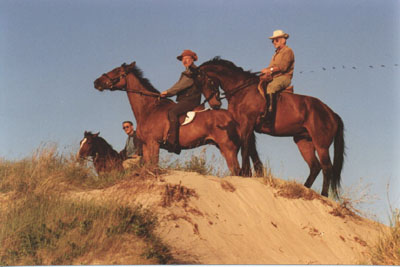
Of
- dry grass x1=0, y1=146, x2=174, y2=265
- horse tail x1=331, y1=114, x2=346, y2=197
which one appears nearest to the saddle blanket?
horse tail x1=331, y1=114, x2=346, y2=197

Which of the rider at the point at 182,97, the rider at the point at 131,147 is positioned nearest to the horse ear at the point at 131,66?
the rider at the point at 182,97

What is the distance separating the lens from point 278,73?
49.1ft

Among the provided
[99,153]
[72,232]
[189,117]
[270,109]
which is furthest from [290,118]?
[72,232]

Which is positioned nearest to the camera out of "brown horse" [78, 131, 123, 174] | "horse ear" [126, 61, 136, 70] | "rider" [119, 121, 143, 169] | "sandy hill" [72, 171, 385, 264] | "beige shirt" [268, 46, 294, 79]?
"sandy hill" [72, 171, 385, 264]

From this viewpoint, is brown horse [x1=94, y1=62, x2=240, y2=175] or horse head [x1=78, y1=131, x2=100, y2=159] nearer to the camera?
brown horse [x1=94, y1=62, x2=240, y2=175]

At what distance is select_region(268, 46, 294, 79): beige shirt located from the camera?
1486 cm

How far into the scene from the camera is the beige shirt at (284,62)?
1486 centimetres

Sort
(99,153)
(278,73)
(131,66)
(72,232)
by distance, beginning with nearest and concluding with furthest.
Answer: (72,232), (278,73), (99,153), (131,66)

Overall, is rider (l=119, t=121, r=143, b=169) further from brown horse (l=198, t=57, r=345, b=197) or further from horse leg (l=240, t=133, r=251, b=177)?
horse leg (l=240, t=133, r=251, b=177)

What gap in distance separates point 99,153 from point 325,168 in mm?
5237

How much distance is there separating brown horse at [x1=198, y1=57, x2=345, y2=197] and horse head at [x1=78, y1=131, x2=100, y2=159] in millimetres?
2954

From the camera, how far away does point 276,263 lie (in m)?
11.4

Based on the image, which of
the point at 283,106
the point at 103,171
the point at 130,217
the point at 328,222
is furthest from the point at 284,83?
the point at 130,217

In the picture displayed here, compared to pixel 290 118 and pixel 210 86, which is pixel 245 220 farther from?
pixel 210 86
